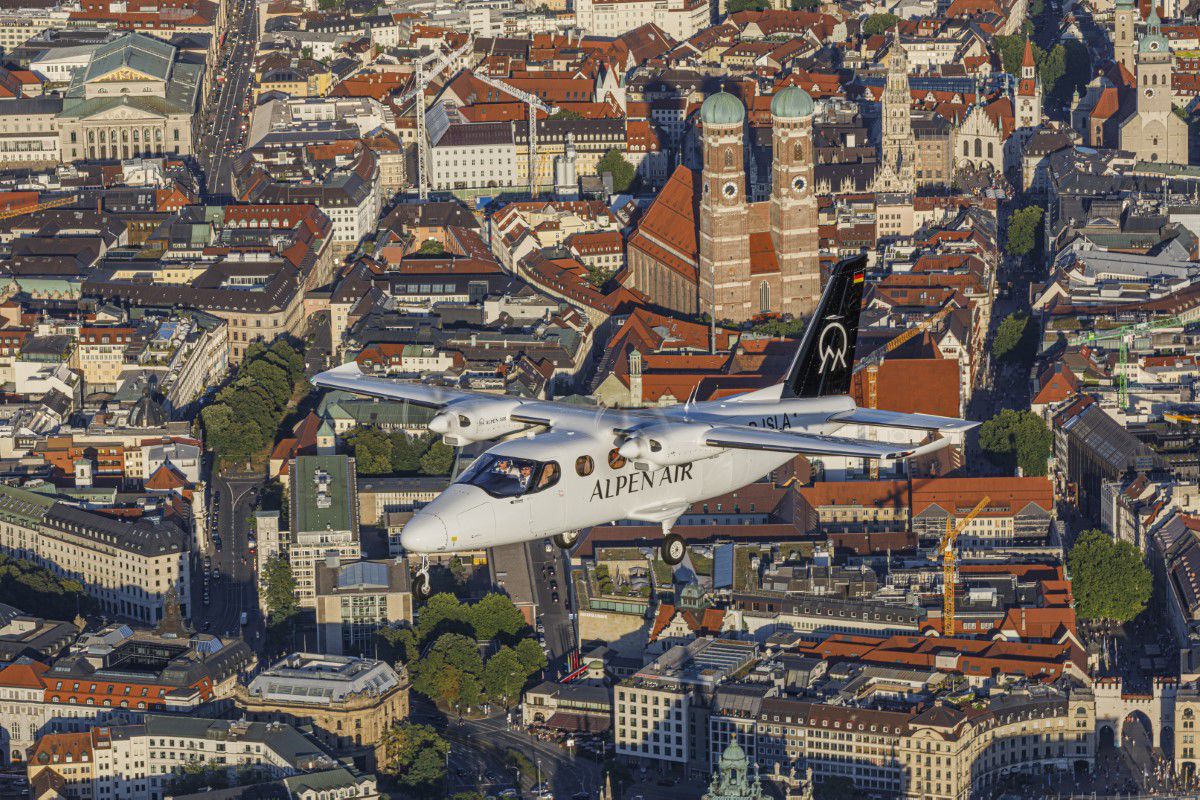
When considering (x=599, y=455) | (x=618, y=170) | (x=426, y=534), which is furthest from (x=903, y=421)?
(x=618, y=170)

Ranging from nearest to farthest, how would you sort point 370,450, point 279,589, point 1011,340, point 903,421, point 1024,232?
point 903,421 → point 279,589 → point 370,450 → point 1011,340 → point 1024,232

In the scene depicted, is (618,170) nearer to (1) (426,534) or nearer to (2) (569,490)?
(2) (569,490)

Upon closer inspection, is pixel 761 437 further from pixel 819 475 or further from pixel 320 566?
pixel 819 475

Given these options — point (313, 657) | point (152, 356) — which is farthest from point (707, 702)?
point (152, 356)

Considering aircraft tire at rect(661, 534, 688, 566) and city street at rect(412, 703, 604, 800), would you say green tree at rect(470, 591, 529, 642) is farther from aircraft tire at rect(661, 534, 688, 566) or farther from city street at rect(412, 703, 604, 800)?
aircraft tire at rect(661, 534, 688, 566)

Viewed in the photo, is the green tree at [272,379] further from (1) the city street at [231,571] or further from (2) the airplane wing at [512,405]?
(2) the airplane wing at [512,405]

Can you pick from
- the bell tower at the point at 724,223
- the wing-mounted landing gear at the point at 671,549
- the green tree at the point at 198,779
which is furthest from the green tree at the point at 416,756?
the bell tower at the point at 724,223
